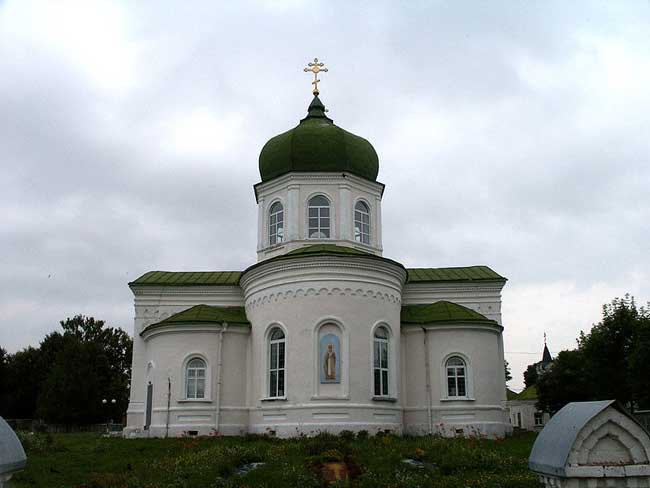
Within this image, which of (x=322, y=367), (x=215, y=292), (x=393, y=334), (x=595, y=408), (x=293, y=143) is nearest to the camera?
(x=595, y=408)

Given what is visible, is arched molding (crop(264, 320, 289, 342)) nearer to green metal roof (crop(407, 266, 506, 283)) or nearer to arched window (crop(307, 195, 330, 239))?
arched window (crop(307, 195, 330, 239))

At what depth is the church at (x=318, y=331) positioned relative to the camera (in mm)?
19625

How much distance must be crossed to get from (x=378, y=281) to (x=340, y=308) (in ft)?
5.47

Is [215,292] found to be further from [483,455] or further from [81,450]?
[483,455]

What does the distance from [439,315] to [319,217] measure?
5.40 meters

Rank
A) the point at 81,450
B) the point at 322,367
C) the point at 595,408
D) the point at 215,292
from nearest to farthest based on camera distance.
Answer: the point at 595,408, the point at 81,450, the point at 322,367, the point at 215,292

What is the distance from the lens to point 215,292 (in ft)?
82.8

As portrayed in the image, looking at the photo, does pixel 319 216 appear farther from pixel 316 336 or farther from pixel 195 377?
pixel 195 377

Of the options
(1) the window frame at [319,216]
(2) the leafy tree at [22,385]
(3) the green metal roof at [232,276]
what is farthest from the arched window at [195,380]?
(2) the leafy tree at [22,385]

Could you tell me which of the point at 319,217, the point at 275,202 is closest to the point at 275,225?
the point at 275,202

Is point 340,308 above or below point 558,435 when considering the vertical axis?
above

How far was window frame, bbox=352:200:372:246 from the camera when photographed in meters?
23.4

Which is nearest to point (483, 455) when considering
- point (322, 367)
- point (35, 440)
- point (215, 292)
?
point (322, 367)

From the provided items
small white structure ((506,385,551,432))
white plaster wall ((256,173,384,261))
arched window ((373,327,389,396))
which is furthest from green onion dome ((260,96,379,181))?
small white structure ((506,385,551,432))
